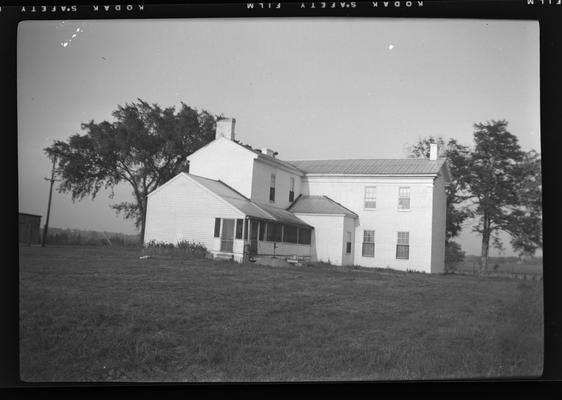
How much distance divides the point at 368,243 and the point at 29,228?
2.71 metres

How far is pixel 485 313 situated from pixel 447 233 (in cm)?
67

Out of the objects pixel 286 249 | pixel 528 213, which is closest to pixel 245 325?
pixel 286 249

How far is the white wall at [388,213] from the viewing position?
159 inches

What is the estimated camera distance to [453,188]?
402cm

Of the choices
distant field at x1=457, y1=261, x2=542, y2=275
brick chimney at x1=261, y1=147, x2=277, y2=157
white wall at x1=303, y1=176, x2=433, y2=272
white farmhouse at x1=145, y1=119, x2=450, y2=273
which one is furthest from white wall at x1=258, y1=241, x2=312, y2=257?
distant field at x1=457, y1=261, x2=542, y2=275

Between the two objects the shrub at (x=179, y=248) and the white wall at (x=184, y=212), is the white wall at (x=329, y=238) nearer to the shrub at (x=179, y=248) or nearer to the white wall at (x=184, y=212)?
the white wall at (x=184, y=212)

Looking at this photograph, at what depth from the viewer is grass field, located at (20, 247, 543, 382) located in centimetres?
337

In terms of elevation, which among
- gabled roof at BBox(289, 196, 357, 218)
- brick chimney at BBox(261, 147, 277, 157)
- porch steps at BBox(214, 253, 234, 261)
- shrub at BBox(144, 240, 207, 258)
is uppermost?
brick chimney at BBox(261, 147, 277, 157)

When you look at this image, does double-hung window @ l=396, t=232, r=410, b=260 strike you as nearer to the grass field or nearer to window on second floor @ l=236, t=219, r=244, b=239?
the grass field

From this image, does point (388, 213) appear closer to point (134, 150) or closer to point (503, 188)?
point (503, 188)

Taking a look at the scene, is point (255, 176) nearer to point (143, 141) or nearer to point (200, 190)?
point (200, 190)

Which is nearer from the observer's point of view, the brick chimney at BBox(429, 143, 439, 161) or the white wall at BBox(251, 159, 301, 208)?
the brick chimney at BBox(429, 143, 439, 161)

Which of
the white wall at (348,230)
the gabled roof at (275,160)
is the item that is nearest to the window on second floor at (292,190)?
the gabled roof at (275,160)

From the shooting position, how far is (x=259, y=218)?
420 centimetres
